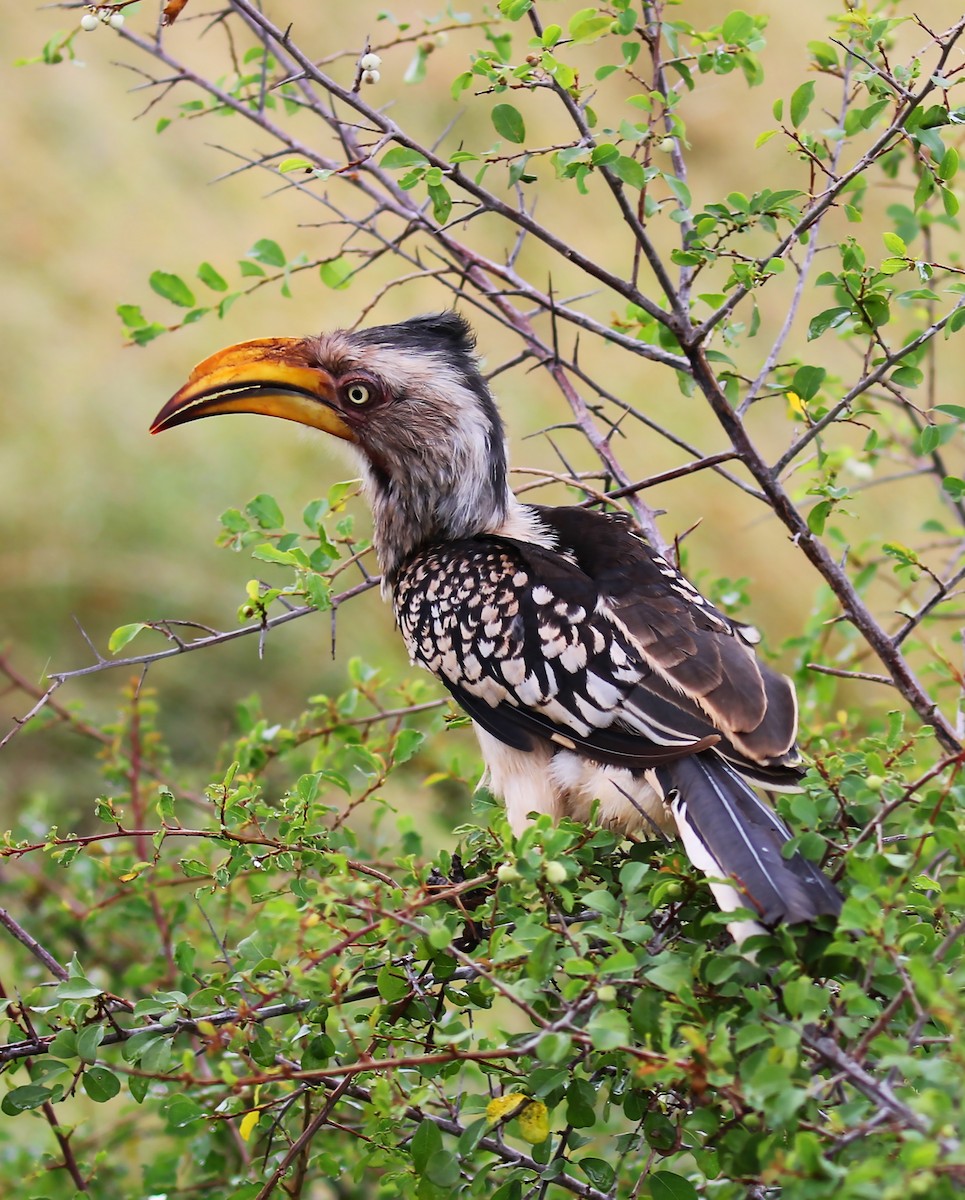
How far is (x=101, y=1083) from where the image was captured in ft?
4.99

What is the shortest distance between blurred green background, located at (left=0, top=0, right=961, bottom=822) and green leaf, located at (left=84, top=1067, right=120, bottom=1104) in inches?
127

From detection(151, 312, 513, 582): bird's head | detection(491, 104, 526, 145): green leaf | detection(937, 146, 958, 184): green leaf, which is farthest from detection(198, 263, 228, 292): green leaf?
detection(937, 146, 958, 184): green leaf

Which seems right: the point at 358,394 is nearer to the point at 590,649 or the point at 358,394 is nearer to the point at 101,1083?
the point at 590,649

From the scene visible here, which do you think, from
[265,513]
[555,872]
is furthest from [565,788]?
[555,872]

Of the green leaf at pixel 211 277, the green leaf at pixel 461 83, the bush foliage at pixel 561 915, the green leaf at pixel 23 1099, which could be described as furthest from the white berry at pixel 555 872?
the green leaf at pixel 211 277

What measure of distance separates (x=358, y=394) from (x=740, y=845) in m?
1.39

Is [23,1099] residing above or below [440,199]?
below

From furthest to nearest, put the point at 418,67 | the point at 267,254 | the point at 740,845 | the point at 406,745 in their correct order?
1. the point at 418,67
2. the point at 267,254
3. the point at 406,745
4. the point at 740,845

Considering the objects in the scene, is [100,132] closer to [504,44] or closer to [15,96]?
[15,96]

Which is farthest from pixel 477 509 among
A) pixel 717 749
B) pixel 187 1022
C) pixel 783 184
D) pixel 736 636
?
pixel 783 184

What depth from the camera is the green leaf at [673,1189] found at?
1.36 meters

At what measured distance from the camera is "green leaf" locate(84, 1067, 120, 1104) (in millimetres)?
1517

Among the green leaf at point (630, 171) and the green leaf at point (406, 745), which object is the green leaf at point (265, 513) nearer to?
the green leaf at point (406, 745)

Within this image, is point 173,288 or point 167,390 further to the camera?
point 167,390
